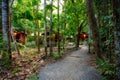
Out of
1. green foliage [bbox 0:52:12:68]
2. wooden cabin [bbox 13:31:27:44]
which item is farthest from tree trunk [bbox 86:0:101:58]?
wooden cabin [bbox 13:31:27:44]

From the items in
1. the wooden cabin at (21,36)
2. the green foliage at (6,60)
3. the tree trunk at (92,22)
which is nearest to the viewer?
the green foliage at (6,60)

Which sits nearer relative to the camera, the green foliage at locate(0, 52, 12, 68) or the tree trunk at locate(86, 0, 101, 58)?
the green foliage at locate(0, 52, 12, 68)

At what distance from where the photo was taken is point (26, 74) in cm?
941

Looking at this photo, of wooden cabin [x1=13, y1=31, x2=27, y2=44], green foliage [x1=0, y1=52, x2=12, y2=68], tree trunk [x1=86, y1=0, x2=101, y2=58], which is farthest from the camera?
wooden cabin [x1=13, y1=31, x2=27, y2=44]

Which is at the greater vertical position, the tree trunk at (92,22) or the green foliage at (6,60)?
the tree trunk at (92,22)

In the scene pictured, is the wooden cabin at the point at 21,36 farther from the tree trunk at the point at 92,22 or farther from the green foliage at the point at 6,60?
the green foliage at the point at 6,60

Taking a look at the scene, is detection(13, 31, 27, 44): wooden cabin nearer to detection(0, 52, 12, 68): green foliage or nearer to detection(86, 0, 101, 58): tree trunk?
detection(86, 0, 101, 58): tree trunk

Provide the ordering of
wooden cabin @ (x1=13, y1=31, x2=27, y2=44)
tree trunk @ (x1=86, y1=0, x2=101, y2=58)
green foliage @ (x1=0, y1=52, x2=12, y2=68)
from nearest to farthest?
green foliage @ (x1=0, y1=52, x2=12, y2=68) → tree trunk @ (x1=86, y1=0, x2=101, y2=58) → wooden cabin @ (x1=13, y1=31, x2=27, y2=44)

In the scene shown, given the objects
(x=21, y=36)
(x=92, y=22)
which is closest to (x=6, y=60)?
(x=92, y=22)

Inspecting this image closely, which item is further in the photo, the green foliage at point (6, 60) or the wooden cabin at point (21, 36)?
the wooden cabin at point (21, 36)

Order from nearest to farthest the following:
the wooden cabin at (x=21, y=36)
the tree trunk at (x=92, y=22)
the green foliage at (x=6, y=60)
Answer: the green foliage at (x=6, y=60) < the tree trunk at (x=92, y=22) < the wooden cabin at (x=21, y=36)

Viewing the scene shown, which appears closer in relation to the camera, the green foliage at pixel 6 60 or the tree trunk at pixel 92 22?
the green foliage at pixel 6 60

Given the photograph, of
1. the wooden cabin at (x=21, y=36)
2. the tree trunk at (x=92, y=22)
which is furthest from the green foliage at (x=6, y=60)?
the wooden cabin at (x=21, y=36)

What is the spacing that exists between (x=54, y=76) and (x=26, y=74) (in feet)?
5.45
